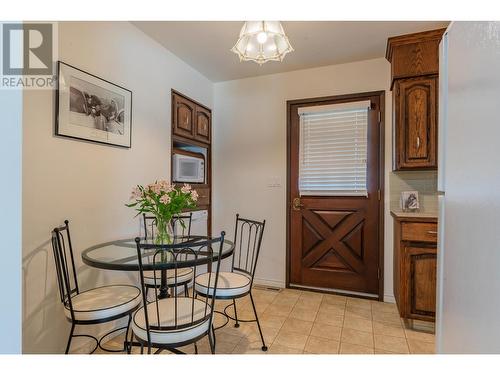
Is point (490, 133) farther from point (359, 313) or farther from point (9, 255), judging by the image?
point (359, 313)

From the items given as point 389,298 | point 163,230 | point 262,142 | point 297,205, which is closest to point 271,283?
point 297,205

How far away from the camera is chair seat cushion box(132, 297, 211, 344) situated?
1.34 meters

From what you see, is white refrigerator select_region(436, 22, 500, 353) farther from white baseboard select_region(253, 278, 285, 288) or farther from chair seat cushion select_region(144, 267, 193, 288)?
white baseboard select_region(253, 278, 285, 288)

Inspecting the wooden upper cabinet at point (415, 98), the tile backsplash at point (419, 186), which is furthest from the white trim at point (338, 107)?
the tile backsplash at point (419, 186)

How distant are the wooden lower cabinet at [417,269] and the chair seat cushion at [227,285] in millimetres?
1332

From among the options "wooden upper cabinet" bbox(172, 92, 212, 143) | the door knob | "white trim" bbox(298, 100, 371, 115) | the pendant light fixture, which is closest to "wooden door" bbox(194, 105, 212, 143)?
"wooden upper cabinet" bbox(172, 92, 212, 143)

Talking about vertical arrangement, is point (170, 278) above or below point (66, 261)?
below

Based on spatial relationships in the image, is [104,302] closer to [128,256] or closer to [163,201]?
[128,256]

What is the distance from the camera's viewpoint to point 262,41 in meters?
1.73

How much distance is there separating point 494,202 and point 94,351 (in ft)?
7.86

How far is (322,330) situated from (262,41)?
2.25 meters

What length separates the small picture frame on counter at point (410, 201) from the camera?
268 cm

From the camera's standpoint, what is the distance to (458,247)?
834mm

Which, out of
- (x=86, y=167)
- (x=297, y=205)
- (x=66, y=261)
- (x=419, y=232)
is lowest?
(x=66, y=261)
